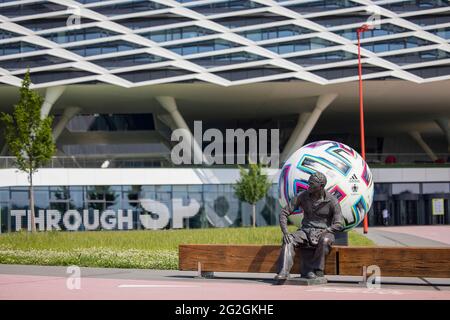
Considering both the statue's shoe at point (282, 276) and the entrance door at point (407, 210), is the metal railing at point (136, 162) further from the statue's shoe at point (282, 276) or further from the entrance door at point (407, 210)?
the statue's shoe at point (282, 276)

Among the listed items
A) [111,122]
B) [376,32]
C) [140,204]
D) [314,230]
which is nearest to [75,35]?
[140,204]

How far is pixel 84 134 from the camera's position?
56188mm

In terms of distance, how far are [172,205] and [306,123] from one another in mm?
11482

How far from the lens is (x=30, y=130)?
27.8 metres

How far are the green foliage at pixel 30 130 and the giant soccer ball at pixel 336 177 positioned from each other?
16720mm

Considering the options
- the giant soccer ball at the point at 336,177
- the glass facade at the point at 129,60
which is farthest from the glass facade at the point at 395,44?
the giant soccer ball at the point at 336,177

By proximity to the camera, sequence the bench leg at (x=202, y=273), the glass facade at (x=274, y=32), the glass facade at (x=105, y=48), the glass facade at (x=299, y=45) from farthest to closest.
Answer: the glass facade at (x=299, y=45) → the glass facade at (x=274, y=32) → the glass facade at (x=105, y=48) → the bench leg at (x=202, y=273)

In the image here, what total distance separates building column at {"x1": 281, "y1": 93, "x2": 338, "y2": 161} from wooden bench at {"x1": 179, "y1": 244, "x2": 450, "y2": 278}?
3451 cm

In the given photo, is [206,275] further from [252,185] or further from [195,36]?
[195,36]

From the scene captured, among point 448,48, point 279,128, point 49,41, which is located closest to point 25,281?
point 49,41

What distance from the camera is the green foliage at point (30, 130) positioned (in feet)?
90.1

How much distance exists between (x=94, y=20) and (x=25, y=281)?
105ft

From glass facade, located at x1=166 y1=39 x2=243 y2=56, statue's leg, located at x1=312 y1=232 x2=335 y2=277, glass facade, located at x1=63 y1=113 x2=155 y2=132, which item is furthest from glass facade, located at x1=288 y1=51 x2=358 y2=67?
statue's leg, located at x1=312 y1=232 x2=335 y2=277

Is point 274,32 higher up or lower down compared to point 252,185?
higher up
